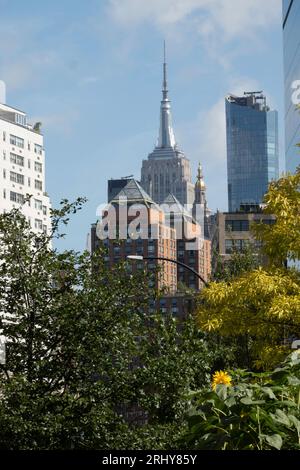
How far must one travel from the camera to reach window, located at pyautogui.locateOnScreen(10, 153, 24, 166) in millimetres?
166250

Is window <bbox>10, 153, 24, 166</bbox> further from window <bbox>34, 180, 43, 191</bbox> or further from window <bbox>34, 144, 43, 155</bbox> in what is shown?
window <bbox>34, 144, 43, 155</bbox>

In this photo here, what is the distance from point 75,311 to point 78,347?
36.1 inches

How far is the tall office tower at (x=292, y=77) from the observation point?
74688mm

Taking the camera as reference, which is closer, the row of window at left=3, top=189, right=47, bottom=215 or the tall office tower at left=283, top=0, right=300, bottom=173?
the tall office tower at left=283, top=0, right=300, bottom=173

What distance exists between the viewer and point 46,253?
95.7 ft

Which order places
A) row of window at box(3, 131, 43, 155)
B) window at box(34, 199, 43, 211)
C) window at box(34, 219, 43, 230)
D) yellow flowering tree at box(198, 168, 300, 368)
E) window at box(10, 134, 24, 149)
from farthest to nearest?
window at box(10, 134, 24, 149) → row of window at box(3, 131, 43, 155) → window at box(34, 199, 43, 211) → window at box(34, 219, 43, 230) → yellow flowering tree at box(198, 168, 300, 368)

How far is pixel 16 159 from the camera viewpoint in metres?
167

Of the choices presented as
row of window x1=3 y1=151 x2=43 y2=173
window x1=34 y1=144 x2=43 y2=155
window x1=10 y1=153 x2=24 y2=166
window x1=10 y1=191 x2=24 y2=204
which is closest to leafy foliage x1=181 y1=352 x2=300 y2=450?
window x1=10 y1=191 x2=24 y2=204

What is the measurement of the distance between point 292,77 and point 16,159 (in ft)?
307

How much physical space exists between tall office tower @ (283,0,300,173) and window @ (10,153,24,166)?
278 feet

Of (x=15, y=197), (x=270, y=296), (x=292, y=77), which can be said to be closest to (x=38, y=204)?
(x=15, y=197)

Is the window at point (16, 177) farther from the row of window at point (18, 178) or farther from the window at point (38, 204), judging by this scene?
the window at point (38, 204)

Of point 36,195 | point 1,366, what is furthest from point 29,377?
point 36,195

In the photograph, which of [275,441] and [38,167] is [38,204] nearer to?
[38,167]
